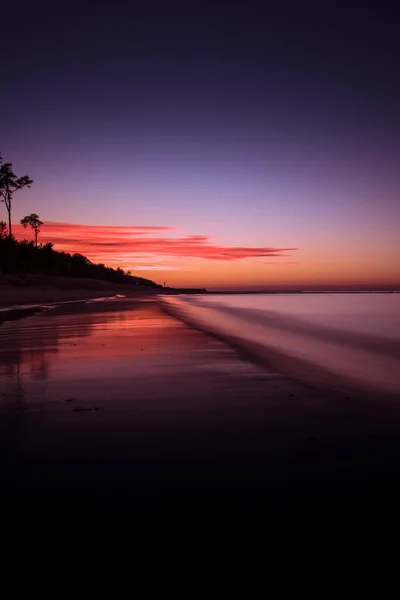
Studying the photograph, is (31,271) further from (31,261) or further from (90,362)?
(90,362)

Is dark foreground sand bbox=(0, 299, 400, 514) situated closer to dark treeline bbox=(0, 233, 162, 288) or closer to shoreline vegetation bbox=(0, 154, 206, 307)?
shoreline vegetation bbox=(0, 154, 206, 307)

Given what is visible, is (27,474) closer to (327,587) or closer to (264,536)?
(264,536)

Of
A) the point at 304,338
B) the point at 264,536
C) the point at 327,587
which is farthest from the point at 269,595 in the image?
the point at 304,338

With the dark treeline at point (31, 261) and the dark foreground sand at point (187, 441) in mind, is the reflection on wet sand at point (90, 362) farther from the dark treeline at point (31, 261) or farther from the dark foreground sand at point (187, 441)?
the dark treeline at point (31, 261)

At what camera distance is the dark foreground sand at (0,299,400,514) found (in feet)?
10.2

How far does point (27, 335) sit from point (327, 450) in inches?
448

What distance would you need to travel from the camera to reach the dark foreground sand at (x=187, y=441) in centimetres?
310

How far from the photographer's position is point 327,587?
85.7 inches

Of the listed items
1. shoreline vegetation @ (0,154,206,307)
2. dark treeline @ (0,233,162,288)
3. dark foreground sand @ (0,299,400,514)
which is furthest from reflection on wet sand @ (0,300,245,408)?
dark treeline @ (0,233,162,288)

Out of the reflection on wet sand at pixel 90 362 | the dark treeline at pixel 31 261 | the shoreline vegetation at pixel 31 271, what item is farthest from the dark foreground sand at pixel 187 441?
the dark treeline at pixel 31 261

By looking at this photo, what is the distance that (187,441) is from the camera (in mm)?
4184

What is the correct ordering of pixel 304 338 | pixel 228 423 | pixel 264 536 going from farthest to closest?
1. pixel 304 338
2. pixel 228 423
3. pixel 264 536

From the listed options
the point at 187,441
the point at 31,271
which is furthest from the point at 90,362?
the point at 31,271

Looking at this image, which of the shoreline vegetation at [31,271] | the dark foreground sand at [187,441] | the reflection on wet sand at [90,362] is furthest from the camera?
the shoreline vegetation at [31,271]
